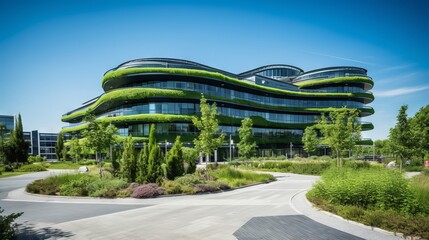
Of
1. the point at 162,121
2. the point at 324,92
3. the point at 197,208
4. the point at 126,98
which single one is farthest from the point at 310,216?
the point at 324,92

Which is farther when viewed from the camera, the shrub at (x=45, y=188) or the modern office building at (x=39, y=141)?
the modern office building at (x=39, y=141)

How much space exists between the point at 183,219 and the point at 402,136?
28751 mm

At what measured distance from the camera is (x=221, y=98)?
56219 mm

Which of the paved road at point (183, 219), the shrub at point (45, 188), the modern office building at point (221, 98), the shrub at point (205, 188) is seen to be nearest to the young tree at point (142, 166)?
the paved road at point (183, 219)

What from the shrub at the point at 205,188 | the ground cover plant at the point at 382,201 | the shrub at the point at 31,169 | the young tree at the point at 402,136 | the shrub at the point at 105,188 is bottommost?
the shrub at the point at 31,169

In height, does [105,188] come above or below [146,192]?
above

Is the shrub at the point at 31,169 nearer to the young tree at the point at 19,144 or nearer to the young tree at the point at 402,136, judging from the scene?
the young tree at the point at 19,144

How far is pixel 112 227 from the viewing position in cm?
973

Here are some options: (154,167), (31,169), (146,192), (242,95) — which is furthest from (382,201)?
(242,95)

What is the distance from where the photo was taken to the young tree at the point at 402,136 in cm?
2856

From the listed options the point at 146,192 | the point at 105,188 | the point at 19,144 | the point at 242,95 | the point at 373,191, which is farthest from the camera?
the point at 242,95

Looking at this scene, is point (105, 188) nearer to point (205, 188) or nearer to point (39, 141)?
point (205, 188)

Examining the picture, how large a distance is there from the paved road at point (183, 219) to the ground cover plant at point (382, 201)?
0.45m

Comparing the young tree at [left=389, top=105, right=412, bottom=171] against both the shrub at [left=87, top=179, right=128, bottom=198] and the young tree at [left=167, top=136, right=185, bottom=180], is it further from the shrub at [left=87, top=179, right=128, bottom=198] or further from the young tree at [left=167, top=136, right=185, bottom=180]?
the shrub at [left=87, top=179, right=128, bottom=198]
